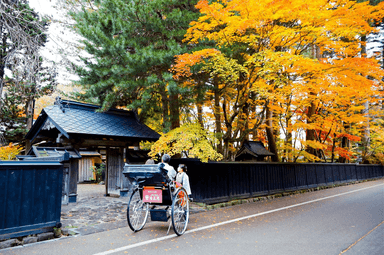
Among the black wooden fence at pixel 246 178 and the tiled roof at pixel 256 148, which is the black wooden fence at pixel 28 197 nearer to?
the black wooden fence at pixel 246 178

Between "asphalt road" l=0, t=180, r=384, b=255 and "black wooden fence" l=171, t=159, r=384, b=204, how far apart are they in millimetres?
2277

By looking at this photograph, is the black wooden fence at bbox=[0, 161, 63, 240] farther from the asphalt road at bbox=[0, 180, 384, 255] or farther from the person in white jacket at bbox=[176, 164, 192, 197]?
the person in white jacket at bbox=[176, 164, 192, 197]

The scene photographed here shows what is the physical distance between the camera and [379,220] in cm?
750

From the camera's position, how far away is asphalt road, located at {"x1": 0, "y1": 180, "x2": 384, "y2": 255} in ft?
16.2

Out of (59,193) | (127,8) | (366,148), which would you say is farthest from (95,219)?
Answer: (366,148)

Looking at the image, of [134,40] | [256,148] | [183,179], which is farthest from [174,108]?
[183,179]

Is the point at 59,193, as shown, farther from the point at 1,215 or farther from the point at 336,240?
the point at 336,240

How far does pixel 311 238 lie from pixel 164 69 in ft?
30.0

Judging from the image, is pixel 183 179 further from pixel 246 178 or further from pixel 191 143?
pixel 246 178

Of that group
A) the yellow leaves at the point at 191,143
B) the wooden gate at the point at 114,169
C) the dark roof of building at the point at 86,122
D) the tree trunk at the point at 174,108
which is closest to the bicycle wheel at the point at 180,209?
the yellow leaves at the point at 191,143

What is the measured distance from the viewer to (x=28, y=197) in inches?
225

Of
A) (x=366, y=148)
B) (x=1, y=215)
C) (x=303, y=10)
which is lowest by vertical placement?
(x=1, y=215)

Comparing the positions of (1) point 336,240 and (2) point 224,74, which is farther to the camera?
(2) point 224,74

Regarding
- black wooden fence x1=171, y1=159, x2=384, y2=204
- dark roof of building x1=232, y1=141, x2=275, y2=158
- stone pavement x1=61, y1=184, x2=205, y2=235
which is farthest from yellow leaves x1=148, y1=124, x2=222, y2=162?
dark roof of building x1=232, y1=141, x2=275, y2=158
